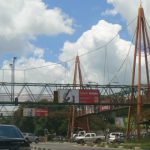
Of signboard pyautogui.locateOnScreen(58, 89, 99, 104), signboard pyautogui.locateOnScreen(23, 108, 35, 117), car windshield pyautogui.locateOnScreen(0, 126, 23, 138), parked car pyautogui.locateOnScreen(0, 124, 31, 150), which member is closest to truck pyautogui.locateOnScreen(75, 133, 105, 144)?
signboard pyautogui.locateOnScreen(58, 89, 99, 104)

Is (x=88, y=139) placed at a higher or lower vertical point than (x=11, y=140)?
higher

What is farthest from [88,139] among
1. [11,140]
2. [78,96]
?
[11,140]

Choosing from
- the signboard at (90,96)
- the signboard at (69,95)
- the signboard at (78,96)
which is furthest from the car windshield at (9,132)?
the signboard at (90,96)

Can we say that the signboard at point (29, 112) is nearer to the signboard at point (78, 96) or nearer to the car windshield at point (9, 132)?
the signboard at point (78, 96)

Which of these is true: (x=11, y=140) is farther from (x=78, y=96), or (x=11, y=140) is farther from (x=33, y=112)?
(x=33, y=112)

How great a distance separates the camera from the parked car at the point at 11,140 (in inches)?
657

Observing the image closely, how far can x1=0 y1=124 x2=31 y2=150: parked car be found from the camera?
16688mm

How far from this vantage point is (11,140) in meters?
16.9

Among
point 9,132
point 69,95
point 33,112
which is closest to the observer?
point 9,132

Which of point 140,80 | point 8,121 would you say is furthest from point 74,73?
point 8,121

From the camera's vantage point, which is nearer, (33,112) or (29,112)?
(29,112)

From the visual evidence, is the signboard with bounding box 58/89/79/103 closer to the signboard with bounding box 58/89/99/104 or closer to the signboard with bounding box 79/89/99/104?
the signboard with bounding box 58/89/99/104

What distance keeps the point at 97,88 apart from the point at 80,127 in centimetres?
3506

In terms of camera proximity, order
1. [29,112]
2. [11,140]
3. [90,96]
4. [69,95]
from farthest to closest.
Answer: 1. [29,112]
2. [90,96]
3. [69,95]
4. [11,140]
